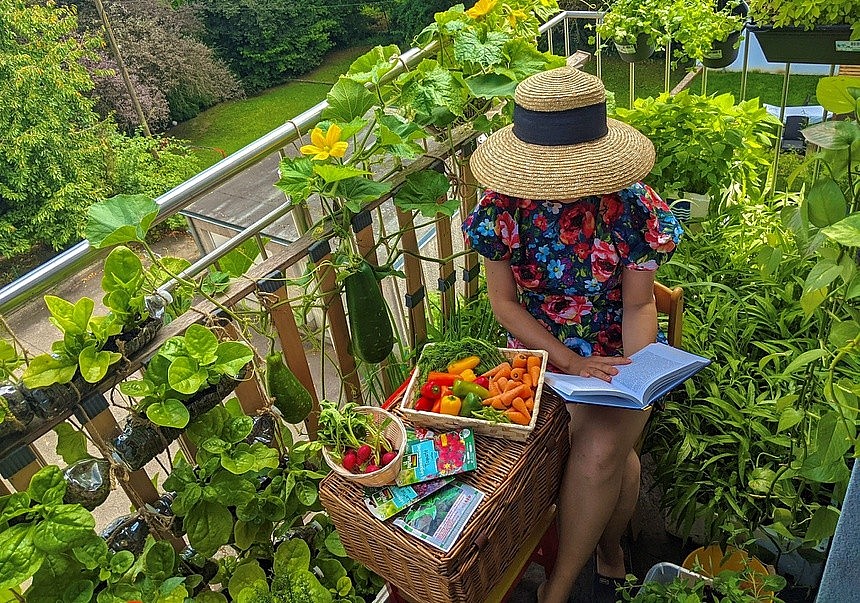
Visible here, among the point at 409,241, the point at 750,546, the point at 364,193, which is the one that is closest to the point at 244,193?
the point at 409,241

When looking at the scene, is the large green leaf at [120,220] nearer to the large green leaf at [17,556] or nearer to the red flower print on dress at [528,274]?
the large green leaf at [17,556]

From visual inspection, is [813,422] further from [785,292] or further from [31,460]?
[31,460]

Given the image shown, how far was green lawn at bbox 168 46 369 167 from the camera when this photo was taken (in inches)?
196

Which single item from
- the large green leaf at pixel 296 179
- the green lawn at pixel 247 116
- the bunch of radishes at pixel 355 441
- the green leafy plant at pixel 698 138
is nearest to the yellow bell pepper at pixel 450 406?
the bunch of radishes at pixel 355 441

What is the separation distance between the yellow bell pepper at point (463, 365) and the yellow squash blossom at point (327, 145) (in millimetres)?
482

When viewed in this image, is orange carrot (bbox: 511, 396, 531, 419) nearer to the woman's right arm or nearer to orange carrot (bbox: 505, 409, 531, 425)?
orange carrot (bbox: 505, 409, 531, 425)

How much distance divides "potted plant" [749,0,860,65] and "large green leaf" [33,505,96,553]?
6.81 ft

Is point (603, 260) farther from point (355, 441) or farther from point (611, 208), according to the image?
point (355, 441)

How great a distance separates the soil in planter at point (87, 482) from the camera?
0.99m

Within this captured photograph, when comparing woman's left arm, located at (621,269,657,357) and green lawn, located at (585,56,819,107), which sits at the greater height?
woman's left arm, located at (621,269,657,357)

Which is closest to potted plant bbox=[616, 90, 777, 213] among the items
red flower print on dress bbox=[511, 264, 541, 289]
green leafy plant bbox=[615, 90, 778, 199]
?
green leafy plant bbox=[615, 90, 778, 199]

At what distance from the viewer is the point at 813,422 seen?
124 centimetres

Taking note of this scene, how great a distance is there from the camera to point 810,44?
186 cm

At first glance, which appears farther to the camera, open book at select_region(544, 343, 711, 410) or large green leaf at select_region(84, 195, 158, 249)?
open book at select_region(544, 343, 711, 410)
